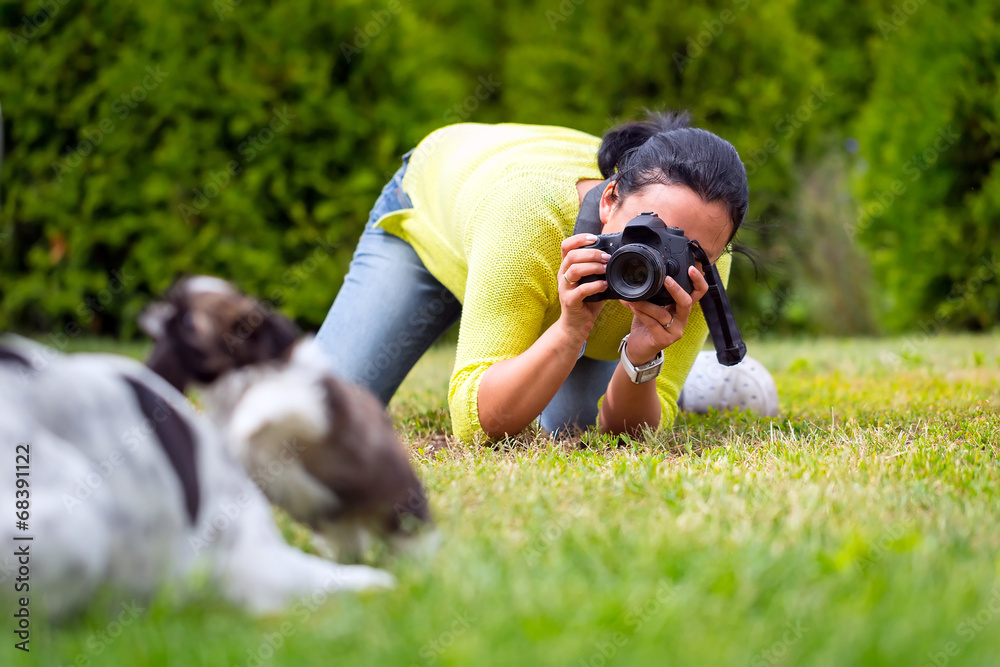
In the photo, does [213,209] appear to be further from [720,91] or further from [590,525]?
[590,525]

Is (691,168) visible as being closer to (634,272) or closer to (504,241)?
(634,272)

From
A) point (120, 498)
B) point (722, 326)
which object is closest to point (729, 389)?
point (722, 326)

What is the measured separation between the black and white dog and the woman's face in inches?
49.2

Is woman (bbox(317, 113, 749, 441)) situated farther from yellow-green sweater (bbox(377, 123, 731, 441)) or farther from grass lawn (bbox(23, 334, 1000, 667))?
grass lawn (bbox(23, 334, 1000, 667))

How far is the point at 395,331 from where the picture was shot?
10.1ft

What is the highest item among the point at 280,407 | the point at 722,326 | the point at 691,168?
the point at 691,168

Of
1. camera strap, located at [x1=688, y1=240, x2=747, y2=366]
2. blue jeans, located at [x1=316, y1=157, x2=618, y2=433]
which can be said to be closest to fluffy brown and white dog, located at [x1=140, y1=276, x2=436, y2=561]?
camera strap, located at [x1=688, y1=240, x2=747, y2=366]

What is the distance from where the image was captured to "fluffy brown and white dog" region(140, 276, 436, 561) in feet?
4.06

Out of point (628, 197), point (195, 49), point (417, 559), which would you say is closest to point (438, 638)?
point (417, 559)

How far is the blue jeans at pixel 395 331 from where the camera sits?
3.02m

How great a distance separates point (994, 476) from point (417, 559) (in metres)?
1.36

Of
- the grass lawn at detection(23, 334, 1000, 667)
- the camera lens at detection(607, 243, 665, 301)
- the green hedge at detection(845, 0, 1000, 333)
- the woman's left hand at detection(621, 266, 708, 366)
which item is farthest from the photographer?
the green hedge at detection(845, 0, 1000, 333)

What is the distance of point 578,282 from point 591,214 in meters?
0.25

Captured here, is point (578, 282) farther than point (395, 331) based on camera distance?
No
